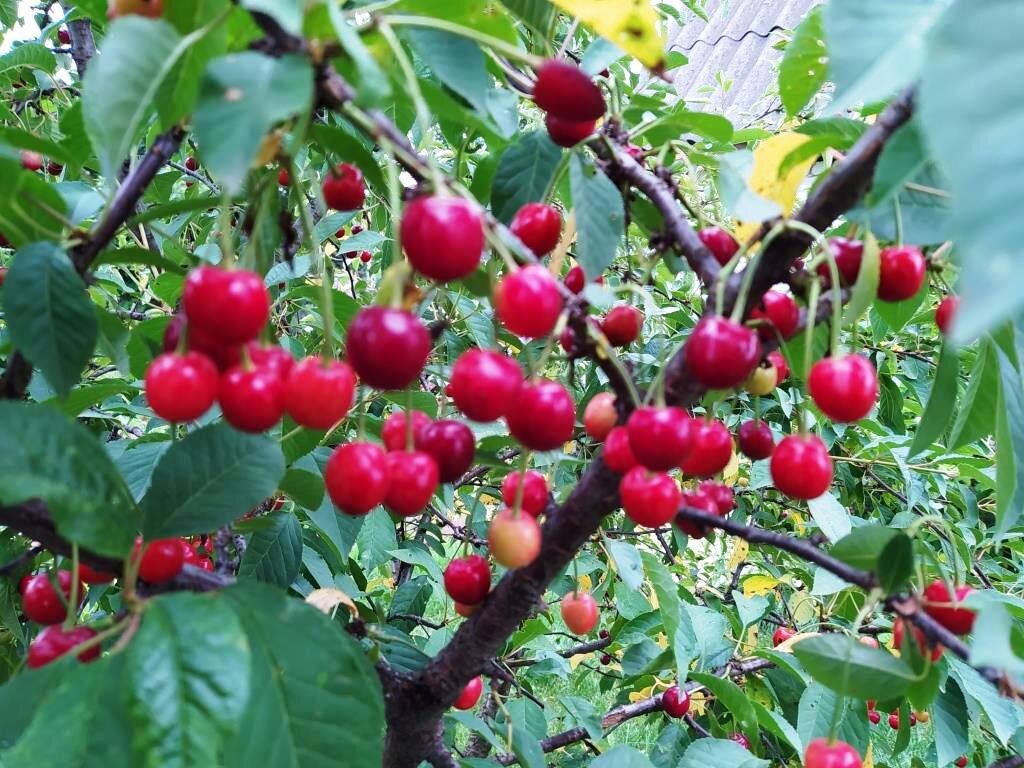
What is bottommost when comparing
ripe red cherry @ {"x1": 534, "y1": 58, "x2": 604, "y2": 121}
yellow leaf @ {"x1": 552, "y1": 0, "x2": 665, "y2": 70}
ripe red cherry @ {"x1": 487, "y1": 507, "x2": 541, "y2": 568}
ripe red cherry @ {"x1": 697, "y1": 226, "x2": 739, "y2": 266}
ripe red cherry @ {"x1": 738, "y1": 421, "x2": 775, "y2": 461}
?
ripe red cherry @ {"x1": 738, "y1": 421, "x2": 775, "y2": 461}

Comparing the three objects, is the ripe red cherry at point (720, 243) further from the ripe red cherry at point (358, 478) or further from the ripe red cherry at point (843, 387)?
the ripe red cherry at point (358, 478)

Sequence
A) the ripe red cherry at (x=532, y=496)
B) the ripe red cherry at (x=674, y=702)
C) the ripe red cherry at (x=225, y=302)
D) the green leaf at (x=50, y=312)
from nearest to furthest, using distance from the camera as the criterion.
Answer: the ripe red cherry at (x=225, y=302) < the green leaf at (x=50, y=312) < the ripe red cherry at (x=532, y=496) < the ripe red cherry at (x=674, y=702)

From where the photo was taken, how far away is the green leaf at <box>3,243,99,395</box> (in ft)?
2.26

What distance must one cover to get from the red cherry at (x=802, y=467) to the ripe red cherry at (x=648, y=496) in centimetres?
16

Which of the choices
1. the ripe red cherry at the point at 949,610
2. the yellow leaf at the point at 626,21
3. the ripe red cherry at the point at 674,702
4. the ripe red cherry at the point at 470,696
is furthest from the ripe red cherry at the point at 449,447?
the ripe red cherry at the point at 674,702

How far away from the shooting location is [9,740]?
76 centimetres

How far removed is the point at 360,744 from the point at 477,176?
2.37ft

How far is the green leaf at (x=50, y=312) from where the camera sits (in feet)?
2.26

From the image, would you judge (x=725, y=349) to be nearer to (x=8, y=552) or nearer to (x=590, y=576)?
(x=8, y=552)

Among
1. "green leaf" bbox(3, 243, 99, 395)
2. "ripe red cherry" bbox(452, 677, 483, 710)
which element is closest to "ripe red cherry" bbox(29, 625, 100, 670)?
"green leaf" bbox(3, 243, 99, 395)

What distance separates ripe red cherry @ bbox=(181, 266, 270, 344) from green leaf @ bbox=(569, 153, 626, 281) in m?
0.35

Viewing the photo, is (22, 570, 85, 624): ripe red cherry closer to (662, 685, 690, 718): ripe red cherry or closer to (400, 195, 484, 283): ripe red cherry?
(400, 195, 484, 283): ripe red cherry

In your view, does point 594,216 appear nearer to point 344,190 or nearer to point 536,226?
point 536,226

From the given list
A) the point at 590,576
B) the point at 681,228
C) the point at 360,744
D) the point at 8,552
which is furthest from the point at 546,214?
the point at 590,576
